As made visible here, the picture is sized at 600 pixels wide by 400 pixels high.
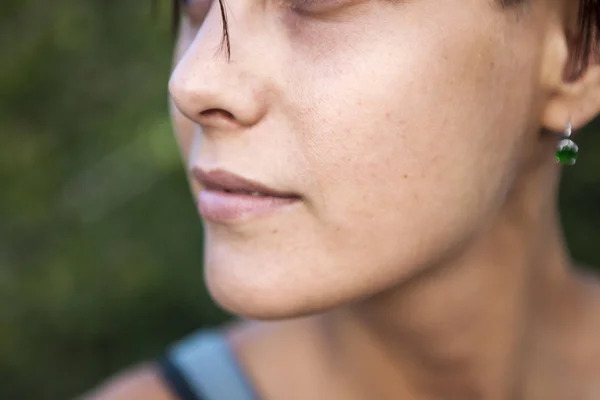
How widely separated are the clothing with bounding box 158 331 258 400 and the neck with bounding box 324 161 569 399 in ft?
→ 0.57

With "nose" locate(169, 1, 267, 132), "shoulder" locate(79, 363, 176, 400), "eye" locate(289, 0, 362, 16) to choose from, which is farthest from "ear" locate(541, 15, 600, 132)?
"shoulder" locate(79, 363, 176, 400)

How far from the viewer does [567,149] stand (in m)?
1.09

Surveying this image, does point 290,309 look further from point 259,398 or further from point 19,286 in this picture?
point 19,286

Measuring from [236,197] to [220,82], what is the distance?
0.49ft

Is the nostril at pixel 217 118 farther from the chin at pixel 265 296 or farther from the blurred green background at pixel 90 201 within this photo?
the blurred green background at pixel 90 201

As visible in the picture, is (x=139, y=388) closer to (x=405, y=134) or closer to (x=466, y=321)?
(x=466, y=321)

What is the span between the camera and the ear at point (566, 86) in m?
1.05

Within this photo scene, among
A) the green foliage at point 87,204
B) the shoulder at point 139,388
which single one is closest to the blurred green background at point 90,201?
the green foliage at point 87,204

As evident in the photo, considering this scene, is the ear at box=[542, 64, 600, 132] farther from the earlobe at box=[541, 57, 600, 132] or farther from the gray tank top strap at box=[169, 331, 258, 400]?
the gray tank top strap at box=[169, 331, 258, 400]

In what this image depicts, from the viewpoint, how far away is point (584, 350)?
1374 mm

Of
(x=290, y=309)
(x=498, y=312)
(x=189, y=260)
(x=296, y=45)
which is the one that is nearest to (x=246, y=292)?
(x=290, y=309)

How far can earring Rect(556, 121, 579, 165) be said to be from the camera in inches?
42.6

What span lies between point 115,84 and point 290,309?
1.52 metres

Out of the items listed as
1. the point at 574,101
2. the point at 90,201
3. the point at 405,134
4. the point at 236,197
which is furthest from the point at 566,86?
the point at 90,201
